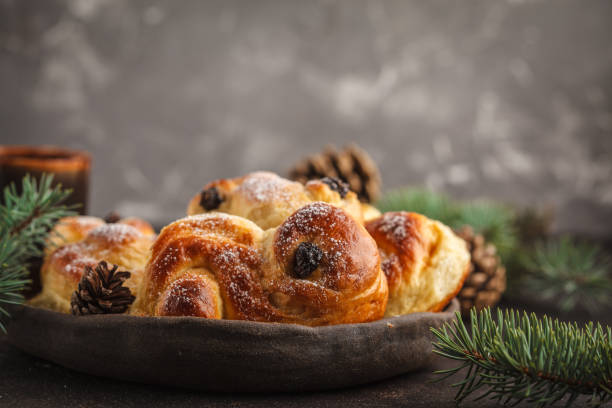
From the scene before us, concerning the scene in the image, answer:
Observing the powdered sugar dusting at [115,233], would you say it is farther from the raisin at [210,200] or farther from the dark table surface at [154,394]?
the dark table surface at [154,394]

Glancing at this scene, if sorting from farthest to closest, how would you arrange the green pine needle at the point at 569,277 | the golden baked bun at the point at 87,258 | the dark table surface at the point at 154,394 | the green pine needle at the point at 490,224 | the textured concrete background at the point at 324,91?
the textured concrete background at the point at 324,91 < the green pine needle at the point at 490,224 < the green pine needle at the point at 569,277 < the golden baked bun at the point at 87,258 < the dark table surface at the point at 154,394

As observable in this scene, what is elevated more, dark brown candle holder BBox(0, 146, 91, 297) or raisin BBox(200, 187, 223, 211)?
dark brown candle holder BBox(0, 146, 91, 297)

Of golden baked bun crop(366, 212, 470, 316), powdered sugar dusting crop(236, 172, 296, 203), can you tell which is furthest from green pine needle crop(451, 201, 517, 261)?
powdered sugar dusting crop(236, 172, 296, 203)

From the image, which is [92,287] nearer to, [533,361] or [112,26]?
[533,361]

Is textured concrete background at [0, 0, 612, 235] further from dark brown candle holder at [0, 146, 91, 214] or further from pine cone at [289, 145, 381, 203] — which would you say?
dark brown candle holder at [0, 146, 91, 214]

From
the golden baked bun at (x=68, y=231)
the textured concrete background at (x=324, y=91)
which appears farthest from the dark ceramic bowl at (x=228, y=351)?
the textured concrete background at (x=324, y=91)

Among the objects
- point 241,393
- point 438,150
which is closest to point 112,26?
point 438,150

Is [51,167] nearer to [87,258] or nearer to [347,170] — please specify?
[87,258]

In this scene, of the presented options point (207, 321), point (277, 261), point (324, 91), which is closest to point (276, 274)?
point (277, 261)

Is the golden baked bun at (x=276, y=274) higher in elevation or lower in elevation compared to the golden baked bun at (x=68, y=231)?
lower
